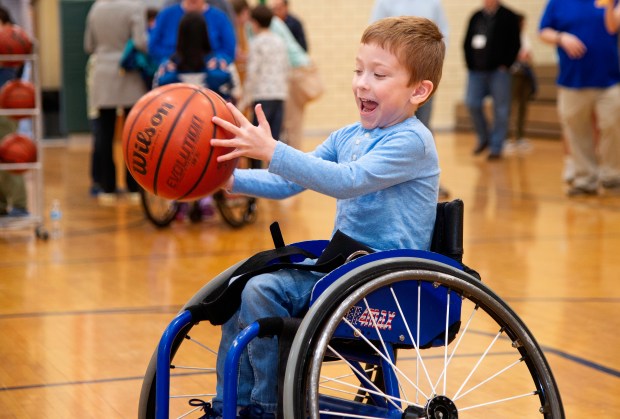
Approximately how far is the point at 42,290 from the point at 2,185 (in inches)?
79.4

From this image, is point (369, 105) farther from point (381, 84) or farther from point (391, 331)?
point (391, 331)

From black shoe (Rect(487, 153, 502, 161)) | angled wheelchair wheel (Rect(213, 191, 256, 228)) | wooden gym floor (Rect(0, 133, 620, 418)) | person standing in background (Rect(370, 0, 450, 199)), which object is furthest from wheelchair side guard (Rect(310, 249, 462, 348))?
black shoe (Rect(487, 153, 502, 161))

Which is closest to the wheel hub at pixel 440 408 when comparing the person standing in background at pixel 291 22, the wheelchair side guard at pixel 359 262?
the wheelchair side guard at pixel 359 262

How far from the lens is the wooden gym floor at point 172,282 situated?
324 cm

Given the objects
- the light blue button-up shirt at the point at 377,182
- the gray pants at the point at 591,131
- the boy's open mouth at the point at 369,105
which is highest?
the boy's open mouth at the point at 369,105

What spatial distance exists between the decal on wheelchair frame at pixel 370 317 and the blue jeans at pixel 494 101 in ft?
28.9

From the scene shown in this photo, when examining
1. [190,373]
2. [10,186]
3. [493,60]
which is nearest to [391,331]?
Result: [190,373]

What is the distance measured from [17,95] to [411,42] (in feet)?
13.7

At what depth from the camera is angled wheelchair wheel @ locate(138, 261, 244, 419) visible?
2.41m

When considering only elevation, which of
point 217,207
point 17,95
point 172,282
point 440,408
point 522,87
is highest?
point 440,408

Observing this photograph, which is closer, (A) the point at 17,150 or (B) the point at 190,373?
(B) the point at 190,373

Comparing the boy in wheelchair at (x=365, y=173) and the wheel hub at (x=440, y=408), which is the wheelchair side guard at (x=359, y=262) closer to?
the boy in wheelchair at (x=365, y=173)

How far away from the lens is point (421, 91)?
2439 mm

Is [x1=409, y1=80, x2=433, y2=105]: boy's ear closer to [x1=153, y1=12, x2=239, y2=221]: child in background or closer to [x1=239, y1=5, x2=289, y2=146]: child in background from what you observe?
[x1=153, y1=12, x2=239, y2=221]: child in background
